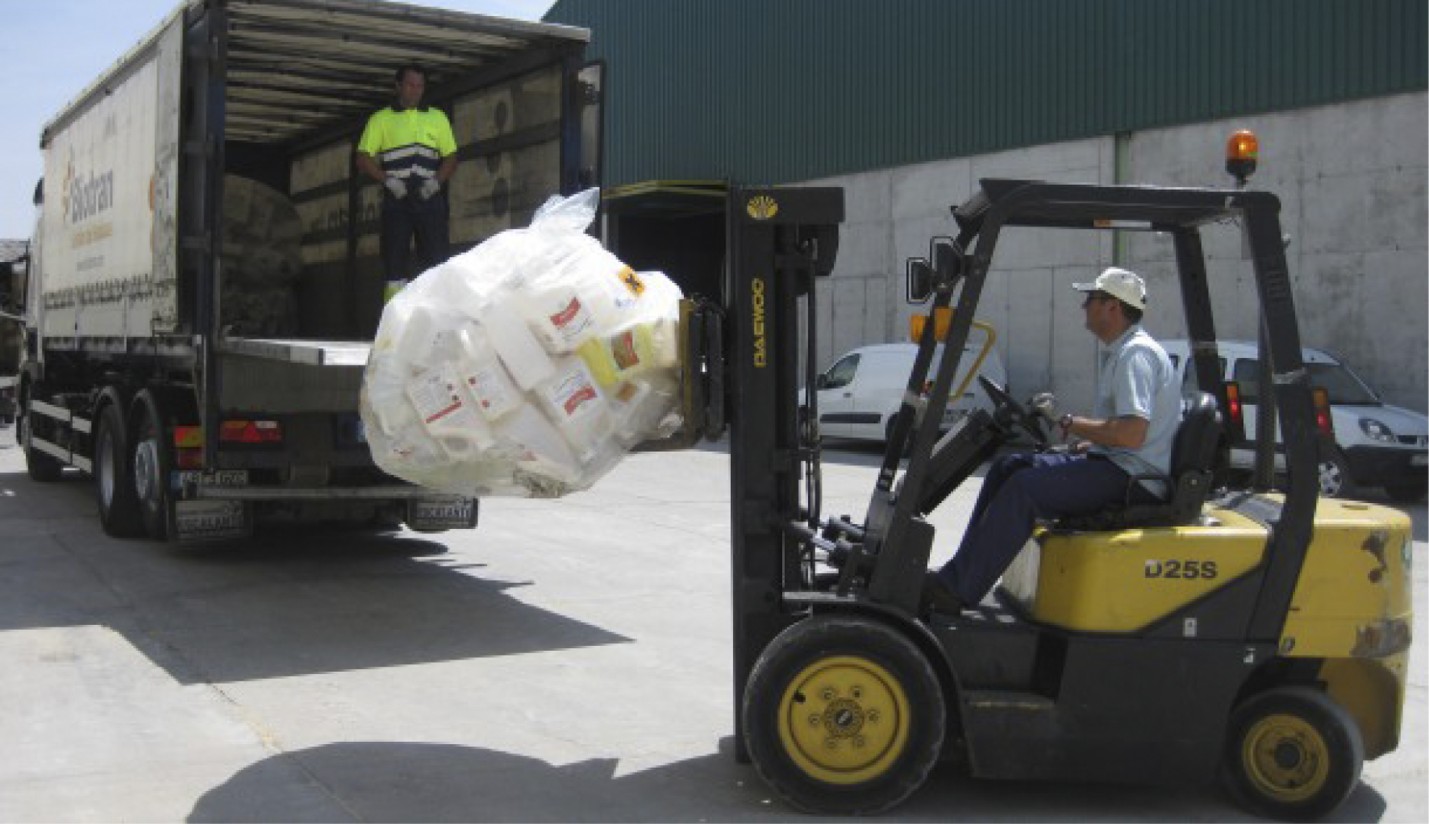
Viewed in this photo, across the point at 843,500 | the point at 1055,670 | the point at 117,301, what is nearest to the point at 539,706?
the point at 1055,670

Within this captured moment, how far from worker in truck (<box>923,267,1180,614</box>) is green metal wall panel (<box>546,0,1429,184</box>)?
49.3 feet

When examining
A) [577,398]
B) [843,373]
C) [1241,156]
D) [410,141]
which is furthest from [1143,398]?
[843,373]

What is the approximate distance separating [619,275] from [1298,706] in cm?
274

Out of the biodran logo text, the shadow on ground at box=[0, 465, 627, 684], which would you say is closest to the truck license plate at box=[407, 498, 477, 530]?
the shadow on ground at box=[0, 465, 627, 684]

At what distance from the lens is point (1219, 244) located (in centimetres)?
1914

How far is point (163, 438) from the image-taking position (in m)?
9.45

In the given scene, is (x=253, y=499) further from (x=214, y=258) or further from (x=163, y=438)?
(x=214, y=258)

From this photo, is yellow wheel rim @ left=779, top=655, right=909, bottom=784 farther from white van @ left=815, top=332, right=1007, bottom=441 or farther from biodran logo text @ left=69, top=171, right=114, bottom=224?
white van @ left=815, top=332, right=1007, bottom=441

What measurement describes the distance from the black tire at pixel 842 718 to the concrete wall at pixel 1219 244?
11.5 metres

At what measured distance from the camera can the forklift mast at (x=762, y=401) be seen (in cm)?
520

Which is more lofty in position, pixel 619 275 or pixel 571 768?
pixel 619 275

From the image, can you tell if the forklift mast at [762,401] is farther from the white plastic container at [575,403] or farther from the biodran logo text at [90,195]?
the biodran logo text at [90,195]

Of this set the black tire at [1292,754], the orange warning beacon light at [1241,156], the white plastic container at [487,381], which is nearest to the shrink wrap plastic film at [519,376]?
the white plastic container at [487,381]

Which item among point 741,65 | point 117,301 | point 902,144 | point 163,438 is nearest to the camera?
point 163,438
